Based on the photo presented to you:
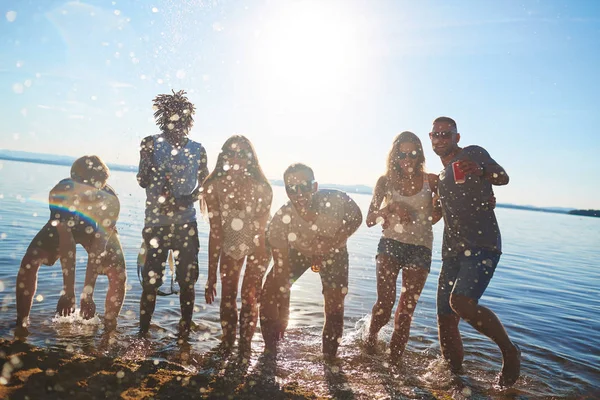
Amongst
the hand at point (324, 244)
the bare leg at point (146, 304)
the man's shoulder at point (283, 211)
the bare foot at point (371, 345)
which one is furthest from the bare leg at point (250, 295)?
the bare foot at point (371, 345)

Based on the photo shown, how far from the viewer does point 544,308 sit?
9828mm

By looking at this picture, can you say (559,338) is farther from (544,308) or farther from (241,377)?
(241,377)

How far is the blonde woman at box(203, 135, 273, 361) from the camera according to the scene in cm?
470

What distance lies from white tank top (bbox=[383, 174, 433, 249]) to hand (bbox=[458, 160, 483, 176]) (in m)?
0.71

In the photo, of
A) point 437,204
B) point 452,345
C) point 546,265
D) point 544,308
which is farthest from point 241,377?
point 546,265

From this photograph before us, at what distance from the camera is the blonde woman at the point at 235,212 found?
470cm

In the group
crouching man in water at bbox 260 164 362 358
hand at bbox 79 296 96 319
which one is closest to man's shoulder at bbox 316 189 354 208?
Result: crouching man in water at bbox 260 164 362 358

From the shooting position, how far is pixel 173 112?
5.19 m

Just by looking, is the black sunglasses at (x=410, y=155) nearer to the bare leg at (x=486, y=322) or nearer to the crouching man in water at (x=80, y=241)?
Result: the bare leg at (x=486, y=322)

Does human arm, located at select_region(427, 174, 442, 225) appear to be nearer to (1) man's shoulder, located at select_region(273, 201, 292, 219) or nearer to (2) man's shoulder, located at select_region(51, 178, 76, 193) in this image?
(1) man's shoulder, located at select_region(273, 201, 292, 219)

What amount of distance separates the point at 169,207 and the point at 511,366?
4214mm

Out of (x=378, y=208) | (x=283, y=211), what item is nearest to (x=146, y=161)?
(x=283, y=211)

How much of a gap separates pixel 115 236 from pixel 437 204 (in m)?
4.14

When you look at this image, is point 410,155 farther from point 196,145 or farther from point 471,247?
point 196,145
